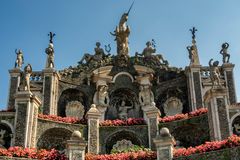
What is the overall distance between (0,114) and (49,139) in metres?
3.81

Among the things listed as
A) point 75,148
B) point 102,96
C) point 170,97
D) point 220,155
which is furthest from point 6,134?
point 170,97

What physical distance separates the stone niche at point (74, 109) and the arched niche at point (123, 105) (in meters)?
2.15

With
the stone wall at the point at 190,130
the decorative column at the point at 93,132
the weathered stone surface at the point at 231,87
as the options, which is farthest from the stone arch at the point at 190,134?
the weathered stone surface at the point at 231,87

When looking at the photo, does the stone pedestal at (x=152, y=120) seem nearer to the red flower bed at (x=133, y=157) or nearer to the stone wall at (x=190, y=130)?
the stone wall at (x=190, y=130)

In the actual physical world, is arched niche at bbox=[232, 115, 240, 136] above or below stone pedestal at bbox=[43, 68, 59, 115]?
below

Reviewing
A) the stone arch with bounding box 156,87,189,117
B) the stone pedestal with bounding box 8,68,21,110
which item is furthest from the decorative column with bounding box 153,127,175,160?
the stone pedestal with bounding box 8,68,21,110

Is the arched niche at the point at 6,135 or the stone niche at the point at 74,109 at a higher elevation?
the stone niche at the point at 74,109

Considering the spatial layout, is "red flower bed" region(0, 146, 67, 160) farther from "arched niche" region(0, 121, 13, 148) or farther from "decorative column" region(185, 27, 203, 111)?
"decorative column" region(185, 27, 203, 111)

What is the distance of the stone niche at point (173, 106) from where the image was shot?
126 ft

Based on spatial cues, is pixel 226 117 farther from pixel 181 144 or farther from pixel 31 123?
pixel 31 123

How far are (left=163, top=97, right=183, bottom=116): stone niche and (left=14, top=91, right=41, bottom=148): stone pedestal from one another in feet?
38.2

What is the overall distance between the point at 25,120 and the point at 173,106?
43.4 feet

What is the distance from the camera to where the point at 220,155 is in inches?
928

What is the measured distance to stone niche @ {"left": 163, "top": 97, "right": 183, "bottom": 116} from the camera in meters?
38.3
